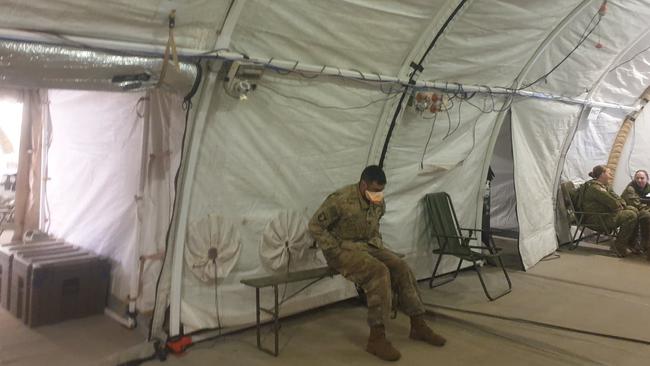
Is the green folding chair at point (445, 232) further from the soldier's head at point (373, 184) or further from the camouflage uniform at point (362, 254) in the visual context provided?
the soldier's head at point (373, 184)

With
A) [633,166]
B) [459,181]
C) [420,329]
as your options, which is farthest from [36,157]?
[633,166]

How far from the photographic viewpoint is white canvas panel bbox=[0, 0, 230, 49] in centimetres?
249

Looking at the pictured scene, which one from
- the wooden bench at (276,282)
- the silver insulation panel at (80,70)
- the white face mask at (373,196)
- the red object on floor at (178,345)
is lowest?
the red object on floor at (178,345)

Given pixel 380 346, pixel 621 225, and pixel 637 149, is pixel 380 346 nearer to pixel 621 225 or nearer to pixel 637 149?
pixel 621 225

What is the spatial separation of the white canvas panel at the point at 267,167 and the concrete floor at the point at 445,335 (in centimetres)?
27

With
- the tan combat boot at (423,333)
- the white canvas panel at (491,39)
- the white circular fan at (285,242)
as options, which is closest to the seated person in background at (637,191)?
the white canvas panel at (491,39)

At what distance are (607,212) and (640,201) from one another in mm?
701

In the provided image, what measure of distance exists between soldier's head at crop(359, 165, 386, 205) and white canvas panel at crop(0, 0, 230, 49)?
4.79 feet

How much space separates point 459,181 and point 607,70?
10.0ft

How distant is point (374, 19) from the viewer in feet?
12.3

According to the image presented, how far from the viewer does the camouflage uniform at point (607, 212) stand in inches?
276

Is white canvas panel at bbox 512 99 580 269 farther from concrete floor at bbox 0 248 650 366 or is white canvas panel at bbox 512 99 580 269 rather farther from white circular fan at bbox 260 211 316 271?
white circular fan at bbox 260 211 316 271

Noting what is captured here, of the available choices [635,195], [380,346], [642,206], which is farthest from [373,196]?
[635,195]

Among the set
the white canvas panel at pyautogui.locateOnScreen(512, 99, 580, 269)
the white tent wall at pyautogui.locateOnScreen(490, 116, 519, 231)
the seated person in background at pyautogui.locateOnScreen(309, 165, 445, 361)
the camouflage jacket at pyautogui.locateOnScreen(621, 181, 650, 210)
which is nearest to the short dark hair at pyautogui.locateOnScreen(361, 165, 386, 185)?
the seated person in background at pyautogui.locateOnScreen(309, 165, 445, 361)
